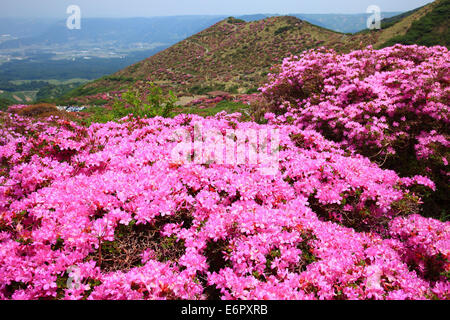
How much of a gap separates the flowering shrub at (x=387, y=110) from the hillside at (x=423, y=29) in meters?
52.9

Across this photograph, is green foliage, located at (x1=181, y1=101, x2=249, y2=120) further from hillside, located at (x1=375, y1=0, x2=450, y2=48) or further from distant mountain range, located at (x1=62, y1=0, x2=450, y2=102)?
hillside, located at (x1=375, y1=0, x2=450, y2=48)

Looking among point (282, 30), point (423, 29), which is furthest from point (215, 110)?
point (423, 29)

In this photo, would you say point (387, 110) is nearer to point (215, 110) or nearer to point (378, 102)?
point (378, 102)

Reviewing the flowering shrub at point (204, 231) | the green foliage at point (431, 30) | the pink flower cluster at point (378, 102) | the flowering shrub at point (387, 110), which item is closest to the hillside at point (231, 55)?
the green foliage at point (431, 30)

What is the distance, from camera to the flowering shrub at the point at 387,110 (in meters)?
5.97

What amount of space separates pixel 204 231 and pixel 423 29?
7357 cm

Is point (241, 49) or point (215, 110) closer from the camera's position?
point (215, 110)

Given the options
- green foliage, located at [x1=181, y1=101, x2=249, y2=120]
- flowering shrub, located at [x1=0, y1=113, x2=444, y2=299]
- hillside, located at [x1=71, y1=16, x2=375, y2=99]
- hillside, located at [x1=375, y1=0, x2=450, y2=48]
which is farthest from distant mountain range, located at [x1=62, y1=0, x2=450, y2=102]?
flowering shrub, located at [x1=0, y1=113, x2=444, y2=299]

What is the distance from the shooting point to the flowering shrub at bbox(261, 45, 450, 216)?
5.97 metres

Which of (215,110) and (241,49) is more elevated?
(241,49)

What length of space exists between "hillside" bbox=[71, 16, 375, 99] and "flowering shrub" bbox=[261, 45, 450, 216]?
41.3m

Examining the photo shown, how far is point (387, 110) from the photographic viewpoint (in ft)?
21.7

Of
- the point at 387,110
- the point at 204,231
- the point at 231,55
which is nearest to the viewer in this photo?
the point at 204,231

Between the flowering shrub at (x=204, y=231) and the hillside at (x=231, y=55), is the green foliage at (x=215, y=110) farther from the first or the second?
the hillside at (x=231, y=55)
